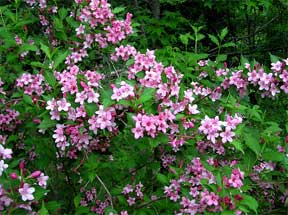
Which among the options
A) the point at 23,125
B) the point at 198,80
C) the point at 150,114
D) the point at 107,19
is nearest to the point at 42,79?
the point at 23,125

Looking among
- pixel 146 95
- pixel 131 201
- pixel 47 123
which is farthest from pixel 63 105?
pixel 131 201

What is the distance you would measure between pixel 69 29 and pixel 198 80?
95cm

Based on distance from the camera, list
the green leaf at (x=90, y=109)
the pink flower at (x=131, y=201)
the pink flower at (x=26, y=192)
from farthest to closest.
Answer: the pink flower at (x=131, y=201) < the green leaf at (x=90, y=109) < the pink flower at (x=26, y=192)

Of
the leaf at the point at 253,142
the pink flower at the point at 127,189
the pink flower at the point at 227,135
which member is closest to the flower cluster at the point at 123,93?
the pink flower at the point at 227,135

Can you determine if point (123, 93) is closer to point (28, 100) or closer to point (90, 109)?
point (90, 109)

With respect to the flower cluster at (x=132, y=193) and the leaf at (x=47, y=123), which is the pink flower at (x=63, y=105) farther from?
the flower cluster at (x=132, y=193)

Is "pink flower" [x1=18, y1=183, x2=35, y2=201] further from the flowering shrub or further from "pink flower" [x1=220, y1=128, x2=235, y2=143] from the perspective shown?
"pink flower" [x1=220, y1=128, x2=235, y2=143]

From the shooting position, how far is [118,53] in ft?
9.34

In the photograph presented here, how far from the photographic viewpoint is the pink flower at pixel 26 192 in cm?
198

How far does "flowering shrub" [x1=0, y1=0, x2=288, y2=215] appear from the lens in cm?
217

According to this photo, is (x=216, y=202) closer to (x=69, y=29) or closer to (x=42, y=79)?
(x=42, y=79)

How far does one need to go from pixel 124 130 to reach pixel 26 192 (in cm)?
54

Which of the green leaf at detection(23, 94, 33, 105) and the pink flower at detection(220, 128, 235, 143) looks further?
the green leaf at detection(23, 94, 33, 105)

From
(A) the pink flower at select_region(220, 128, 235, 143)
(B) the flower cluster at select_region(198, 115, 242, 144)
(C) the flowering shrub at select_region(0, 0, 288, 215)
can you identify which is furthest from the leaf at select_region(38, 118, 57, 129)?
(A) the pink flower at select_region(220, 128, 235, 143)
